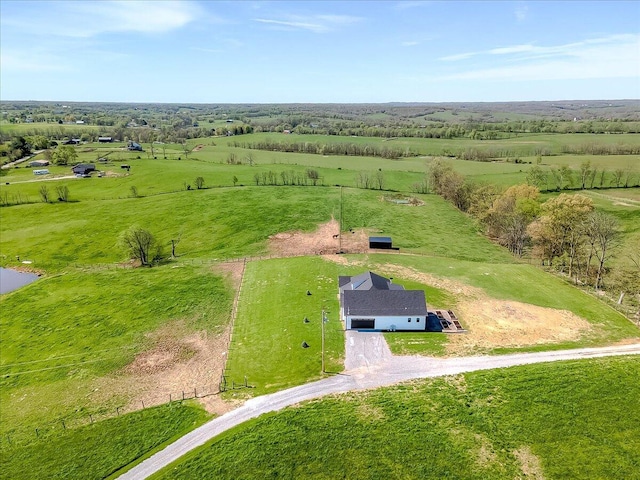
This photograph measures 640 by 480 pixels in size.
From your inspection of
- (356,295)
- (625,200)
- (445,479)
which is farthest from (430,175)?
(445,479)

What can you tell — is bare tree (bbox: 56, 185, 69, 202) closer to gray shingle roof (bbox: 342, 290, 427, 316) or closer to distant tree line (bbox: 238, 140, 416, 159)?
distant tree line (bbox: 238, 140, 416, 159)

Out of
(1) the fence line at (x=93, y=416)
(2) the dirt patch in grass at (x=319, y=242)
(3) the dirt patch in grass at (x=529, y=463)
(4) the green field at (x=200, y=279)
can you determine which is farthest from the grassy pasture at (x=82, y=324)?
(3) the dirt patch in grass at (x=529, y=463)

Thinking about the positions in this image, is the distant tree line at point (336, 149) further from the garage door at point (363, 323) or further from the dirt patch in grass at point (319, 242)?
the garage door at point (363, 323)

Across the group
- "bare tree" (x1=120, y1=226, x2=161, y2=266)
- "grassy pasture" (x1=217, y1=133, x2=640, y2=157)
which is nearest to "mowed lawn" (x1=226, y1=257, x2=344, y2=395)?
"bare tree" (x1=120, y1=226, x2=161, y2=266)

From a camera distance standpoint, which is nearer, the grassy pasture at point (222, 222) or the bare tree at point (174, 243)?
the bare tree at point (174, 243)

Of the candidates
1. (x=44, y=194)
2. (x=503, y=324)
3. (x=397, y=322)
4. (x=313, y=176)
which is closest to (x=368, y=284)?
(x=397, y=322)

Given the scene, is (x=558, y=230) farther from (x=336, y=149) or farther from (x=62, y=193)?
(x=62, y=193)

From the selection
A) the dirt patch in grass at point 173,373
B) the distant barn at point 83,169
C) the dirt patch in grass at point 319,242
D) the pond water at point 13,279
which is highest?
the distant barn at point 83,169
